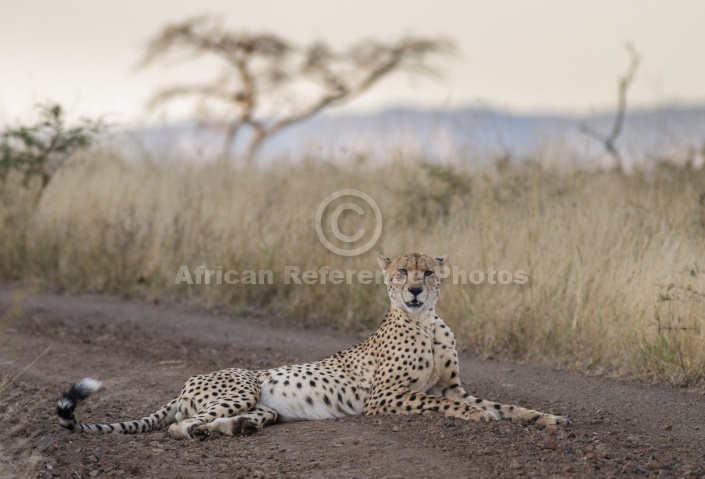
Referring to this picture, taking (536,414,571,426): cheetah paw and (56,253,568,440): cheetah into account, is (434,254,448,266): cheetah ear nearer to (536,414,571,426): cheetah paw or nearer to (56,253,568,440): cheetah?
(56,253,568,440): cheetah

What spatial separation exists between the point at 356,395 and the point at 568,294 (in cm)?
208

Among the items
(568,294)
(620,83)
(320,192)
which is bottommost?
(568,294)

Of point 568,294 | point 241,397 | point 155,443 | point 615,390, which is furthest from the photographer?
point 568,294

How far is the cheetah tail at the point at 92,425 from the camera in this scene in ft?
12.5

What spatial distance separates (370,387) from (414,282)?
54 centimetres

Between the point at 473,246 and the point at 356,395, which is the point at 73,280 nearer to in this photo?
the point at 473,246

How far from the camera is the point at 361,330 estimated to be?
6758 mm

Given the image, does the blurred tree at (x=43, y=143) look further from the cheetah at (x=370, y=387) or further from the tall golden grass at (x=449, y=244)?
the cheetah at (x=370, y=387)

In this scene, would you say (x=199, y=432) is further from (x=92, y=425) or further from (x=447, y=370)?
(x=447, y=370)

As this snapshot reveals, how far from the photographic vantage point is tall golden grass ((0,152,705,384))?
5.59 meters

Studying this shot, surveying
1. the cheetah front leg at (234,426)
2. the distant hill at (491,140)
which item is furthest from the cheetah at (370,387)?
the distant hill at (491,140)

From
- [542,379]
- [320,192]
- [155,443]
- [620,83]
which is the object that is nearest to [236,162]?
[320,192]

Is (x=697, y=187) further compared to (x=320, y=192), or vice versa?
(x=320, y=192)
